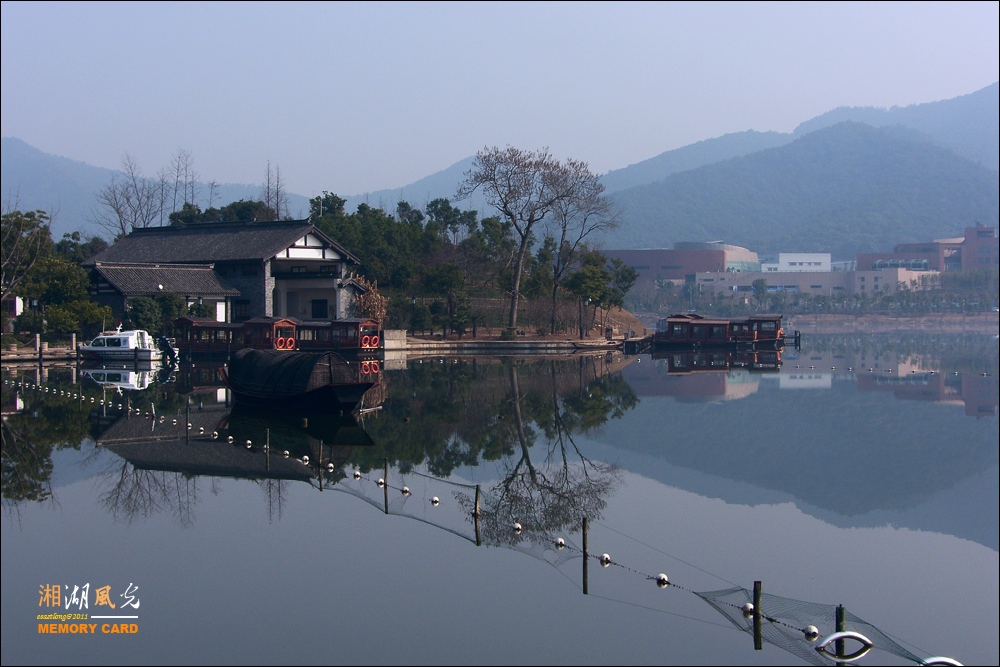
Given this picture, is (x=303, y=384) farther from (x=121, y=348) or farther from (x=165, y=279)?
(x=165, y=279)

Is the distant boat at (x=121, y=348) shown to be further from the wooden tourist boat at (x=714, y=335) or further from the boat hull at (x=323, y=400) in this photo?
the wooden tourist boat at (x=714, y=335)

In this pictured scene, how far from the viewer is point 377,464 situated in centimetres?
1664

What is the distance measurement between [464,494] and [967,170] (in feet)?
368

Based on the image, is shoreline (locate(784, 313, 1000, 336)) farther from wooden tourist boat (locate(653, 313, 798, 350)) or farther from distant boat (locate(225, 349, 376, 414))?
distant boat (locate(225, 349, 376, 414))

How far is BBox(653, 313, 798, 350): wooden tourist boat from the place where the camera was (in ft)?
168

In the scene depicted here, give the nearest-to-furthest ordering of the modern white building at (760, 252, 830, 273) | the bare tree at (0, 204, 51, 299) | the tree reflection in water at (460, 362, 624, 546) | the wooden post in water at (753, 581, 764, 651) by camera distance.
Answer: the wooden post in water at (753, 581, 764, 651) → the tree reflection in water at (460, 362, 624, 546) → the bare tree at (0, 204, 51, 299) → the modern white building at (760, 252, 830, 273)

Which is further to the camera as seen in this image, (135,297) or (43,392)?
(135,297)

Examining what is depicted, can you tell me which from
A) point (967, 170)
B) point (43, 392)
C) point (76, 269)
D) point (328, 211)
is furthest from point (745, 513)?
point (967, 170)

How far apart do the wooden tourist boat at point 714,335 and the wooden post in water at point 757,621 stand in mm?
42736

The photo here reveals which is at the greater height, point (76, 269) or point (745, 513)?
point (76, 269)

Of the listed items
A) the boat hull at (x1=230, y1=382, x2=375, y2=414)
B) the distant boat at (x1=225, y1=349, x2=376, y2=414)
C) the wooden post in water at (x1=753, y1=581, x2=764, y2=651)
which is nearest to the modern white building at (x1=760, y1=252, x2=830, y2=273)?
the distant boat at (x1=225, y1=349, x2=376, y2=414)

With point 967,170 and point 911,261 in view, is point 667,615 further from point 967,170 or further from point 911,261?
point 967,170

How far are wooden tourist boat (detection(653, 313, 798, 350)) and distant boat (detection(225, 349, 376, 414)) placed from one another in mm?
30003

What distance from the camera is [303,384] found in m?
22.7
